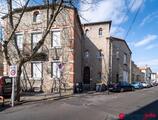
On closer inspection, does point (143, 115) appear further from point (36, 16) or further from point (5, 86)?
point (36, 16)

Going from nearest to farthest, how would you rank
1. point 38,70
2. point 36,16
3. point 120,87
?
point 38,70 < point 36,16 < point 120,87

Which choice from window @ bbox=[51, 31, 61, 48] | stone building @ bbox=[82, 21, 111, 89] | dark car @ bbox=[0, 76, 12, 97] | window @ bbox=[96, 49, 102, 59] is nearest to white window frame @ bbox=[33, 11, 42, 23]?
window @ bbox=[51, 31, 61, 48]

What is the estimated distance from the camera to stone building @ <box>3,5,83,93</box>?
95.7ft

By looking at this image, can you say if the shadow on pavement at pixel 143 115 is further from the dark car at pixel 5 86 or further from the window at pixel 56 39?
the window at pixel 56 39

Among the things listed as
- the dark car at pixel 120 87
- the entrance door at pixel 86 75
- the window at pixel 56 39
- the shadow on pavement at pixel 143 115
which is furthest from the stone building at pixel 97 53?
the shadow on pavement at pixel 143 115

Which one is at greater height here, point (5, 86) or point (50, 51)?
point (50, 51)

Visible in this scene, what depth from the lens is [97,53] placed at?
4316 cm

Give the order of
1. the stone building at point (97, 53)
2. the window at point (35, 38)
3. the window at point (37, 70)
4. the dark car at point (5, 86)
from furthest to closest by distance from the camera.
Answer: the stone building at point (97, 53), the window at point (35, 38), the window at point (37, 70), the dark car at point (5, 86)

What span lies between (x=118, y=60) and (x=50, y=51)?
20945 millimetres

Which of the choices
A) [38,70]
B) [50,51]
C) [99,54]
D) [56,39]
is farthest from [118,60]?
[38,70]

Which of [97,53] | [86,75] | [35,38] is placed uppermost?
[35,38]

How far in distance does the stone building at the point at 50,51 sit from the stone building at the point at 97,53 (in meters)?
12.9

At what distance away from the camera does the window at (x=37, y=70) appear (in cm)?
3026

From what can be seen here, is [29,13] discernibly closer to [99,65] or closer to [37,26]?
[37,26]
